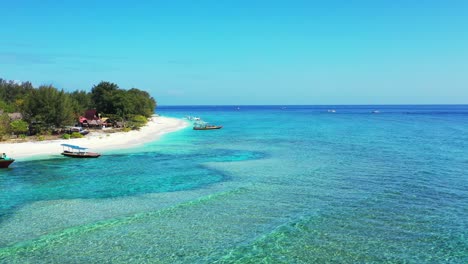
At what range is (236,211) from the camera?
2311 centimetres

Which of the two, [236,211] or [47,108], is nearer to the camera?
[236,211]

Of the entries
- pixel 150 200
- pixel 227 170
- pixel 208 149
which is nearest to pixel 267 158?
pixel 227 170

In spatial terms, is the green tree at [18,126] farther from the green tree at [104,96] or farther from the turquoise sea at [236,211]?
the green tree at [104,96]

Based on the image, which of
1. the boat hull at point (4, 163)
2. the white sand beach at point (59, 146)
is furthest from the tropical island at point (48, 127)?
the boat hull at point (4, 163)

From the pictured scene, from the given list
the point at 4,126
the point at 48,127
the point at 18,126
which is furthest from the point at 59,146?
the point at 48,127

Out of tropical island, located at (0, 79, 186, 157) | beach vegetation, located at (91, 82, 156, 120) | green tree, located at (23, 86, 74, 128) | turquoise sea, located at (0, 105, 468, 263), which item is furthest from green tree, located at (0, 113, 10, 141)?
beach vegetation, located at (91, 82, 156, 120)

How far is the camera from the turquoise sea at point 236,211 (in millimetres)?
17156

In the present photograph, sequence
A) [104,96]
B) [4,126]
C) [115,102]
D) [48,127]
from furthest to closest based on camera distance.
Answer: [104,96], [115,102], [48,127], [4,126]

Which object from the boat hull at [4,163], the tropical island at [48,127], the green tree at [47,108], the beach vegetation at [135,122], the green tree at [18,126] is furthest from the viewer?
the beach vegetation at [135,122]

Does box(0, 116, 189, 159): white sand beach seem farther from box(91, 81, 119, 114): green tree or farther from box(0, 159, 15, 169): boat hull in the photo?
box(91, 81, 119, 114): green tree

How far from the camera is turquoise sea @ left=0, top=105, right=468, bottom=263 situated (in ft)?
56.3

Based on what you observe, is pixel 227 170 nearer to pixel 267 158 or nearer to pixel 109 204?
pixel 267 158

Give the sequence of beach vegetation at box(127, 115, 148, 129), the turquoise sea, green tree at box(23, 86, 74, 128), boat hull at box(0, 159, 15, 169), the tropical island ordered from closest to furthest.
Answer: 1. the turquoise sea
2. boat hull at box(0, 159, 15, 169)
3. the tropical island
4. green tree at box(23, 86, 74, 128)
5. beach vegetation at box(127, 115, 148, 129)

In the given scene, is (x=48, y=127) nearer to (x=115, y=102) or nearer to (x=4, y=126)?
(x=4, y=126)
